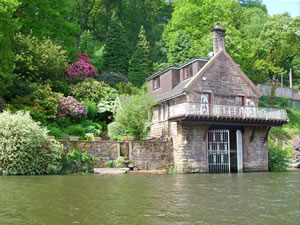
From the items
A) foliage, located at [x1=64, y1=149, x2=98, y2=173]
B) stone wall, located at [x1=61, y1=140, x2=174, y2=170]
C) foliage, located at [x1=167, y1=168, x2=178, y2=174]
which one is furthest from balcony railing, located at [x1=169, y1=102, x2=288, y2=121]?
foliage, located at [x1=64, y1=149, x2=98, y2=173]

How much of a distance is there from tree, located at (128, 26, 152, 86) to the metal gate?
23.6 m

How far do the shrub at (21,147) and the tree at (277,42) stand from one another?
30414 mm

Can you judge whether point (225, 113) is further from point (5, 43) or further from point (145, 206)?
point (145, 206)

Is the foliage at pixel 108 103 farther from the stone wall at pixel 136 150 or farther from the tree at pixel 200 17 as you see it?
the tree at pixel 200 17

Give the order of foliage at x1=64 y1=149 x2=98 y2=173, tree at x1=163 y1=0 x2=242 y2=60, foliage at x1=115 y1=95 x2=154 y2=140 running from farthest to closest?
tree at x1=163 y1=0 x2=242 y2=60 → foliage at x1=115 y1=95 x2=154 y2=140 → foliage at x1=64 y1=149 x2=98 y2=173

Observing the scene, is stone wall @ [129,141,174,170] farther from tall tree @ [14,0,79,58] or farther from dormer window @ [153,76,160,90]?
tall tree @ [14,0,79,58]

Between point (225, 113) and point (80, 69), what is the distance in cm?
1911

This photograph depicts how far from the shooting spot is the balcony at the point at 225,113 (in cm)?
2614

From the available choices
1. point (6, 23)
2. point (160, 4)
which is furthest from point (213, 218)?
point (160, 4)

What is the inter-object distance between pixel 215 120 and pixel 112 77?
1998 cm

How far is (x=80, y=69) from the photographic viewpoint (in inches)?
1623

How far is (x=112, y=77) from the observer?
44.2m

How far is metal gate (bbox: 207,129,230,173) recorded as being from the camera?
28.0 meters

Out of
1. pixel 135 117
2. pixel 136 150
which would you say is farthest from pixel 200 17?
pixel 136 150
